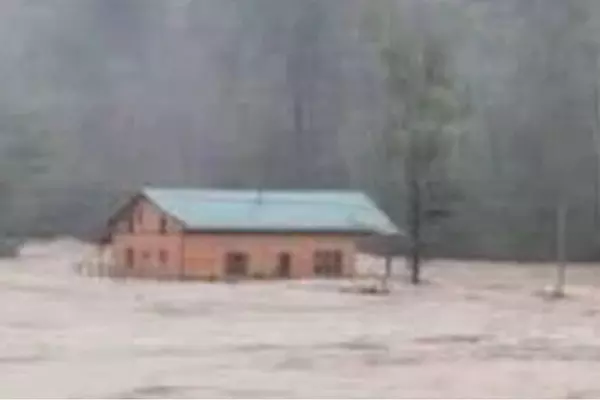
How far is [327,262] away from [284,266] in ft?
0.19

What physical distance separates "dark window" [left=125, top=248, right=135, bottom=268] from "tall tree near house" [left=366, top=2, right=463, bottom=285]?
364 millimetres

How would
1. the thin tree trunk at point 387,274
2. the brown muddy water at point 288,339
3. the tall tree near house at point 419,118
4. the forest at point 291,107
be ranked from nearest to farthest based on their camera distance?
the brown muddy water at point 288,339 → the thin tree trunk at point 387,274 → the tall tree near house at point 419,118 → the forest at point 291,107

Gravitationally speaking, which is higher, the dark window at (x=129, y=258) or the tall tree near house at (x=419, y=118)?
the tall tree near house at (x=419, y=118)

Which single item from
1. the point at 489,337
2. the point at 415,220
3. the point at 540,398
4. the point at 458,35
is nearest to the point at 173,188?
the point at 415,220

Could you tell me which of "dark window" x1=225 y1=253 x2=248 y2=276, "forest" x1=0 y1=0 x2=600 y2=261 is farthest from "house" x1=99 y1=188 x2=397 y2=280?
"forest" x1=0 y1=0 x2=600 y2=261

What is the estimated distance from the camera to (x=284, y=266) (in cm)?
162

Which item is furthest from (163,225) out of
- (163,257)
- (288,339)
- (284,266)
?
(288,339)

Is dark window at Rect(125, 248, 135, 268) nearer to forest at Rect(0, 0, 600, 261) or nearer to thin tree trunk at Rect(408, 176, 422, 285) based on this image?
forest at Rect(0, 0, 600, 261)

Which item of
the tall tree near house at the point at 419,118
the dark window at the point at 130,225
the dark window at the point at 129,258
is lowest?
the dark window at the point at 129,258

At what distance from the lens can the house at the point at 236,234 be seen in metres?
1.59

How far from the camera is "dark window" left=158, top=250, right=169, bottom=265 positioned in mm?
1615

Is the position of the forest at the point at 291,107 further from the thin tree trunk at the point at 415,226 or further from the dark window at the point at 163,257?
the dark window at the point at 163,257

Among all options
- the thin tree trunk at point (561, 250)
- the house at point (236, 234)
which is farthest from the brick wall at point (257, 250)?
the thin tree trunk at point (561, 250)

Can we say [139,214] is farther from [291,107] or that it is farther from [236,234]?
[291,107]
